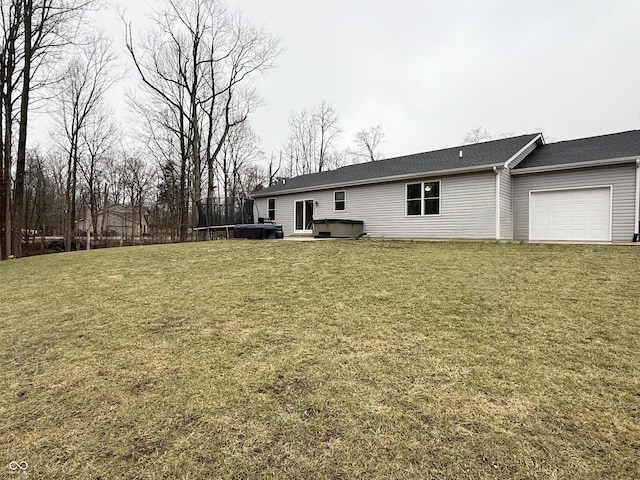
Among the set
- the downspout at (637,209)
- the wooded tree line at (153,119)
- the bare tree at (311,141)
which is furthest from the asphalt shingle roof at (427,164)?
the bare tree at (311,141)

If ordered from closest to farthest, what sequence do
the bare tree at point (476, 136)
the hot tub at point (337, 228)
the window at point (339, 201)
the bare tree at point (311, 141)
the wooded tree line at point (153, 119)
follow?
the hot tub at point (337, 228)
the window at point (339, 201)
the wooded tree line at point (153, 119)
the bare tree at point (311, 141)
the bare tree at point (476, 136)

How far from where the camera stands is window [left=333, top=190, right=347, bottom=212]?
1479cm

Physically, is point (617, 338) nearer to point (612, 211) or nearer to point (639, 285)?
point (639, 285)

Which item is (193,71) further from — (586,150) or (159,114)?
(586,150)

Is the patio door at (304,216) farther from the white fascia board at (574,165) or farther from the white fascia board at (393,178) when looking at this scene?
the white fascia board at (574,165)

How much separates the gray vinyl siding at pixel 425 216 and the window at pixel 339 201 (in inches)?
6.4

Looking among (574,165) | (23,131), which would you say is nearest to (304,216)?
(574,165)

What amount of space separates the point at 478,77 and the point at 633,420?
62.6 feet

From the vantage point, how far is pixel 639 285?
16.4 feet

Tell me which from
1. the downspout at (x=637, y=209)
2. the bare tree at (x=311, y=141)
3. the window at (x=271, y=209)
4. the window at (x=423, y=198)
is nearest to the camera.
Answer: the downspout at (x=637, y=209)

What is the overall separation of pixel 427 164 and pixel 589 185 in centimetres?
505

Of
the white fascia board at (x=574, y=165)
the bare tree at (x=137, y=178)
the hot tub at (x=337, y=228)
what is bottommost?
the hot tub at (x=337, y=228)

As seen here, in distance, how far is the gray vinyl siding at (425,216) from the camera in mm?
10938

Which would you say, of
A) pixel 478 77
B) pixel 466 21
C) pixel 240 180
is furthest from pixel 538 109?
pixel 240 180
